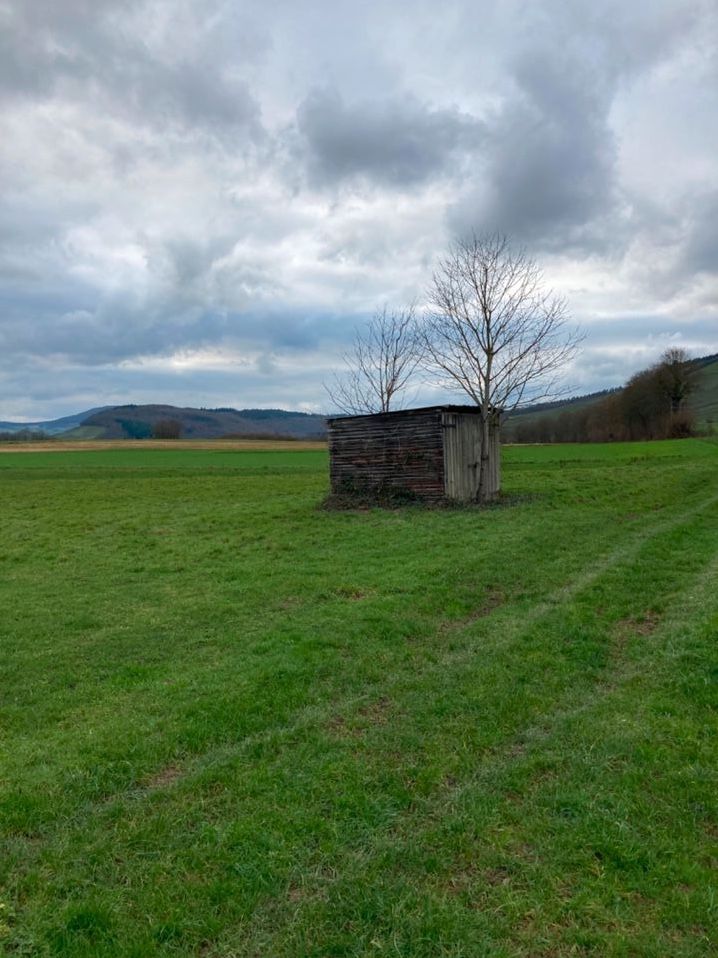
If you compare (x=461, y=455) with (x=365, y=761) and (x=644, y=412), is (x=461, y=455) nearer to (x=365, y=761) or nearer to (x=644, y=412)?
(x=365, y=761)

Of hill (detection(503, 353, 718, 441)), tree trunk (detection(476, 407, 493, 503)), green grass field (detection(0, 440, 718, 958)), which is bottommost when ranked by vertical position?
green grass field (detection(0, 440, 718, 958))

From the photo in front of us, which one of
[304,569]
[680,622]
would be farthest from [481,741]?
[304,569]

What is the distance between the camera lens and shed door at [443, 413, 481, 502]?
22.2m

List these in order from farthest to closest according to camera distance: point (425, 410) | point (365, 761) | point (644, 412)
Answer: point (644, 412) → point (425, 410) → point (365, 761)

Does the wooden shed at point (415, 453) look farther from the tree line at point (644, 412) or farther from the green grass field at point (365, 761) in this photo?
the tree line at point (644, 412)

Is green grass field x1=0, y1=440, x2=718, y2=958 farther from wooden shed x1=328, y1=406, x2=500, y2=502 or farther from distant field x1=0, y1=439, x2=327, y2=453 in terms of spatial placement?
distant field x1=0, y1=439, x2=327, y2=453

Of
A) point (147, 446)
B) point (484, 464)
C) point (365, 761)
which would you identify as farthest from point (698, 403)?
point (365, 761)

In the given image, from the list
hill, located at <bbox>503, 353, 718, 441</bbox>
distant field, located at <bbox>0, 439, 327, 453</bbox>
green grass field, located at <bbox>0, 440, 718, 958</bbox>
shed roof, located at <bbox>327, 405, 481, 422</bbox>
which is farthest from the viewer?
hill, located at <bbox>503, 353, 718, 441</bbox>

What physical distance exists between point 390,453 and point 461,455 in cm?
248

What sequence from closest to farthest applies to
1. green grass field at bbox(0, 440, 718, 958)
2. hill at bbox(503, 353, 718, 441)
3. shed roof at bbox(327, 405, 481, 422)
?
green grass field at bbox(0, 440, 718, 958), shed roof at bbox(327, 405, 481, 422), hill at bbox(503, 353, 718, 441)

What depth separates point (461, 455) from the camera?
2272cm

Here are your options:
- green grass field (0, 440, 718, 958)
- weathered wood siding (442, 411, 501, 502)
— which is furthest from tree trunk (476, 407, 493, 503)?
green grass field (0, 440, 718, 958)

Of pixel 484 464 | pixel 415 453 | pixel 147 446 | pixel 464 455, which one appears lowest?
pixel 484 464

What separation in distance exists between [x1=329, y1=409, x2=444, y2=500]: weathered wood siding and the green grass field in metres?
9.24
